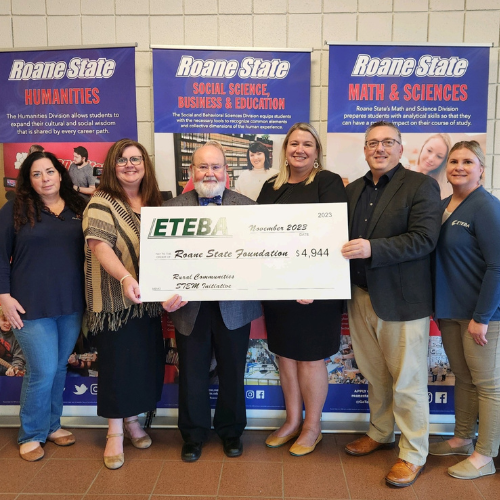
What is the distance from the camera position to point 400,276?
6.55 feet

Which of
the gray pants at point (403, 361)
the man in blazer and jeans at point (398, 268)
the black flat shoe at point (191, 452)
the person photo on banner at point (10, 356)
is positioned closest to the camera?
the man in blazer and jeans at point (398, 268)

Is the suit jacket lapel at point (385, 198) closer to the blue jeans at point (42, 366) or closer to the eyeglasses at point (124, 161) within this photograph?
the eyeglasses at point (124, 161)

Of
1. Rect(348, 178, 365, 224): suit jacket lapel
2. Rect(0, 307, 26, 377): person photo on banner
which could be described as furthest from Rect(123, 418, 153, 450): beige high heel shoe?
Rect(348, 178, 365, 224): suit jacket lapel

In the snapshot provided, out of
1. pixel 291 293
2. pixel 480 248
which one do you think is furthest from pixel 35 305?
pixel 480 248

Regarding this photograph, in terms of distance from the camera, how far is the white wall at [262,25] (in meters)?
2.50

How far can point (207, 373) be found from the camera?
89.0 inches

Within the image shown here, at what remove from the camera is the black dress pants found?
218cm

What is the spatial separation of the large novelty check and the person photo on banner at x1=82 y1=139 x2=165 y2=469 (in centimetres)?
16

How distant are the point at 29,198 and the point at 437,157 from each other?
2368 millimetres

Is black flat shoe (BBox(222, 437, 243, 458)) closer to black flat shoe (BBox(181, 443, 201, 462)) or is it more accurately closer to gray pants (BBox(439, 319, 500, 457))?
black flat shoe (BBox(181, 443, 201, 462))

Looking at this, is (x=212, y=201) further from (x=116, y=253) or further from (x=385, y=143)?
(x=385, y=143)

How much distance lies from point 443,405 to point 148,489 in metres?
1.86

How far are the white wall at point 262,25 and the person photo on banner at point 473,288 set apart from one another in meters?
0.73

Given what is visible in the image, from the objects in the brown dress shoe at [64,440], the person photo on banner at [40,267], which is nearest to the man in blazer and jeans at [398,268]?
the person photo on banner at [40,267]
